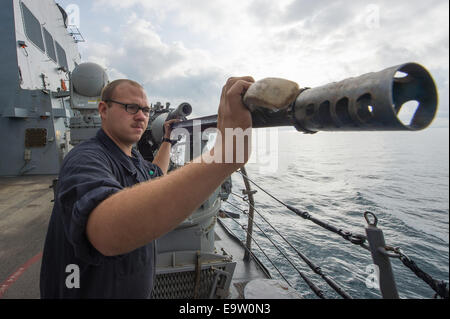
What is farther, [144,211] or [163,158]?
[163,158]

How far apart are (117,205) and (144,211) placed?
3.1 inches

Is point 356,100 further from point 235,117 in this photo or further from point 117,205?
point 117,205

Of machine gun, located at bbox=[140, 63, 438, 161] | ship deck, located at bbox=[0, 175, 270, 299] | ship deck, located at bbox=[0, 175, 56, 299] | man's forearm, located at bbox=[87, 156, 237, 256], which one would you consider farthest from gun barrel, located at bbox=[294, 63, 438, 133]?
ship deck, located at bbox=[0, 175, 56, 299]

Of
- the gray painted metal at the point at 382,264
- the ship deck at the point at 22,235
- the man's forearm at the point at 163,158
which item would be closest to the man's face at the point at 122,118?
the man's forearm at the point at 163,158

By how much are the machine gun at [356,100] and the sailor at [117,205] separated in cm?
10

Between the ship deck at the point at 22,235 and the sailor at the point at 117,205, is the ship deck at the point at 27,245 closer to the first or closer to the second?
the ship deck at the point at 22,235

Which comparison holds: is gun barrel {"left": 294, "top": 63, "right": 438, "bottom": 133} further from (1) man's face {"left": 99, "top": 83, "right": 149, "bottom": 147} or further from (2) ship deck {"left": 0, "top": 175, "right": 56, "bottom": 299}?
(2) ship deck {"left": 0, "top": 175, "right": 56, "bottom": 299}

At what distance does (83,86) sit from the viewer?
241 inches

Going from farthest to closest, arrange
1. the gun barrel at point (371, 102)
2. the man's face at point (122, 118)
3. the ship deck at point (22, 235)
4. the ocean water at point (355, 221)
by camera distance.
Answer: the ocean water at point (355, 221) → the ship deck at point (22, 235) → the man's face at point (122, 118) → the gun barrel at point (371, 102)

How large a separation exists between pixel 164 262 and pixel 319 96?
2.62 m

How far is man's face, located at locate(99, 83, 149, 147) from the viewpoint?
1292 mm

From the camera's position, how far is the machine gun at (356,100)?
62cm

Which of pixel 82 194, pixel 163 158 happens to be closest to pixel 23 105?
pixel 163 158

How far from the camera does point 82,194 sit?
0.73m
